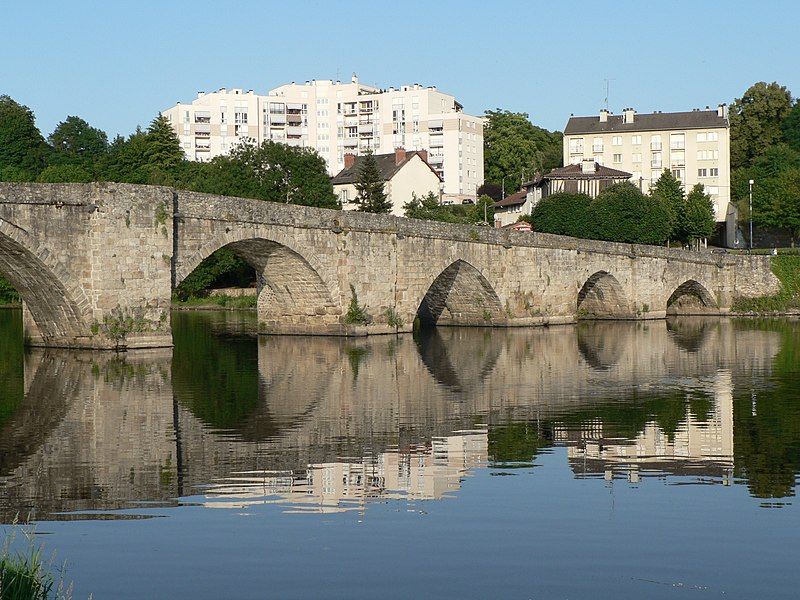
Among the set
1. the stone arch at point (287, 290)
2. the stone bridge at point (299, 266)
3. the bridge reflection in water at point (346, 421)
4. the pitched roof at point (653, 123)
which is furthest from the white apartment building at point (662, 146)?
the bridge reflection in water at point (346, 421)

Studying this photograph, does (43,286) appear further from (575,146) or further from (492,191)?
(492,191)

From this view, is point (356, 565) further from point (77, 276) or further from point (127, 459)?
point (77, 276)

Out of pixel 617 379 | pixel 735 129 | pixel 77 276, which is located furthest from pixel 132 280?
pixel 735 129

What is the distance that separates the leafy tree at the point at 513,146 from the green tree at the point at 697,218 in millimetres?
28631

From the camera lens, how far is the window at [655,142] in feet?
328

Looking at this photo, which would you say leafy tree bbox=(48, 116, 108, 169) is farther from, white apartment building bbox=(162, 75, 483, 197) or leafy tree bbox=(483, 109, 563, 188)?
leafy tree bbox=(483, 109, 563, 188)

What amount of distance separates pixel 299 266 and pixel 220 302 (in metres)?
30.5

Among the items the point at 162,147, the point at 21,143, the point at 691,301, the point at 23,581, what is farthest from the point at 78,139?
the point at 23,581

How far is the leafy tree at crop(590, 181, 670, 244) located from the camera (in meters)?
73.9

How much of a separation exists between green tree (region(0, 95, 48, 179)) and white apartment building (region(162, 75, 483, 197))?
2917 cm

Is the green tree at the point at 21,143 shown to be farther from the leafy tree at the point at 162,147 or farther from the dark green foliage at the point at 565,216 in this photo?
the dark green foliage at the point at 565,216

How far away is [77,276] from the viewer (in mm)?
30688

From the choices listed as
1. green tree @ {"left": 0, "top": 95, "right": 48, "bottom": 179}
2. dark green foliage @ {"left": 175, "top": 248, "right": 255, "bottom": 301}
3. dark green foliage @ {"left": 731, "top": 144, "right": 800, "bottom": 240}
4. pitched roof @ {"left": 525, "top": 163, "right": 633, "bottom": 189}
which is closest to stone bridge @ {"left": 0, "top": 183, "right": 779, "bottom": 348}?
dark green foliage @ {"left": 175, "top": 248, "right": 255, "bottom": 301}

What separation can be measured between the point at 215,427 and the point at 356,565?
879 centimetres
